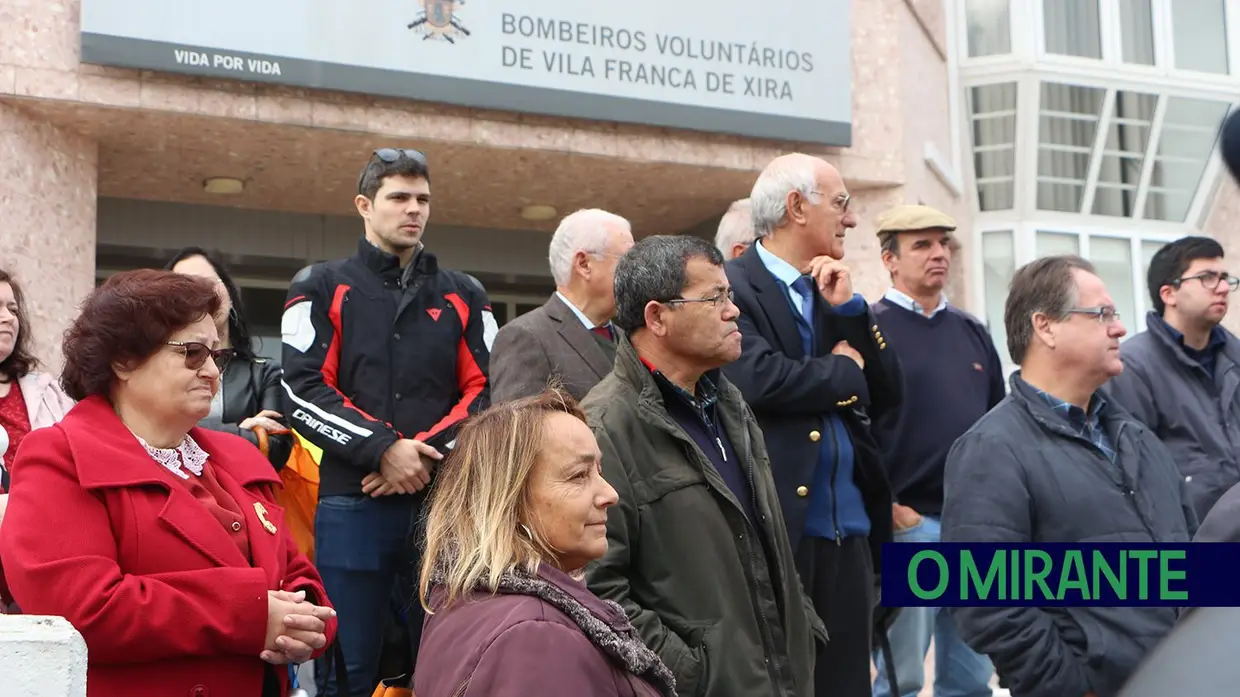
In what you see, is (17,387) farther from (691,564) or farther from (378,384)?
(691,564)

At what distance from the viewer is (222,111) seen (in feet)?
36.3

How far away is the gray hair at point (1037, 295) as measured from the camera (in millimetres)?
4852

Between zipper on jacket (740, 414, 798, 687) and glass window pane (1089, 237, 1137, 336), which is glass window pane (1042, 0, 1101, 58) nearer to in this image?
glass window pane (1089, 237, 1137, 336)

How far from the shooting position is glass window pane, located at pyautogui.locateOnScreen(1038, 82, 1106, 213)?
16438mm

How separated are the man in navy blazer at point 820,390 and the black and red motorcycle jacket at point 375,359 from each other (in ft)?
3.58

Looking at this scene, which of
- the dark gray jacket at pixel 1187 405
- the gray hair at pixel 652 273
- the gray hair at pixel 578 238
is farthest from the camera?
the dark gray jacket at pixel 1187 405

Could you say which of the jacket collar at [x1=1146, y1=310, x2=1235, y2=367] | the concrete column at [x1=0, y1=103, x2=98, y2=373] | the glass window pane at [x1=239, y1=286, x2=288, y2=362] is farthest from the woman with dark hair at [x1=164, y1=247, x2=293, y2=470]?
the glass window pane at [x1=239, y1=286, x2=288, y2=362]

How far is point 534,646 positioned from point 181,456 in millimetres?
1436

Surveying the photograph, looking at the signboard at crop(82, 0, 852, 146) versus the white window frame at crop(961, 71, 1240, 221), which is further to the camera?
the white window frame at crop(961, 71, 1240, 221)

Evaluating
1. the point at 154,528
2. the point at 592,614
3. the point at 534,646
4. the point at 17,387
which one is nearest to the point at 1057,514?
the point at 592,614

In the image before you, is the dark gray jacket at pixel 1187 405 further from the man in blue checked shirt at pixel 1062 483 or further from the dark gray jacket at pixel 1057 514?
the dark gray jacket at pixel 1057 514

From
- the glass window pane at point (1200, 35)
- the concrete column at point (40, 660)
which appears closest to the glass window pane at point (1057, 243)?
the glass window pane at point (1200, 35)

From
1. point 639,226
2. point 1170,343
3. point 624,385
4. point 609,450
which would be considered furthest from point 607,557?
point 639,226

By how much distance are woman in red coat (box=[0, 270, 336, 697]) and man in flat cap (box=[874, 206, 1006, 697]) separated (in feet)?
9.67
